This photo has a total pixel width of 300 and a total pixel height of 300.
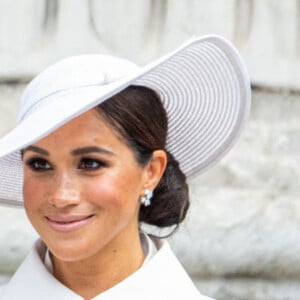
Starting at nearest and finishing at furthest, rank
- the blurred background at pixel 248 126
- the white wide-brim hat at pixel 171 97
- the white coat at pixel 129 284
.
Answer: the white wide-brim hat at pixel 171 97 → the white coat at pixel 129 284 → the blurred background at pixel 248 126

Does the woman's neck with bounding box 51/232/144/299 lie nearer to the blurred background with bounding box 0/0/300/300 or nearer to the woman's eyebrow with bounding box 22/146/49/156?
the woman's eyebrow with bounding box 22/146/49/156

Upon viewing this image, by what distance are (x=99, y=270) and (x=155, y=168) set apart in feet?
0.52

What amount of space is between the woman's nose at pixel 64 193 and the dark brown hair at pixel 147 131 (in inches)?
3.8

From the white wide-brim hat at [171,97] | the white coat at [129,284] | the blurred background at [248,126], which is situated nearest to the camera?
the white wide-brim hat at [171,97]

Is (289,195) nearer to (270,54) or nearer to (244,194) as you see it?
(244,194)

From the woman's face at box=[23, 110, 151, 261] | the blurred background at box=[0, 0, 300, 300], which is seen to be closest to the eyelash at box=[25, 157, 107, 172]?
the woman's face at box=[23, 110, 151, 261]

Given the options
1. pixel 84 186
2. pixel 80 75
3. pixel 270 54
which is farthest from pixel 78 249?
pixel 270 54

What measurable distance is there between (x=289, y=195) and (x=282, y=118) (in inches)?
6.6

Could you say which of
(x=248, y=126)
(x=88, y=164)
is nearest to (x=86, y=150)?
(x=88, y=164)

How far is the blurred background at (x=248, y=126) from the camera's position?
256 cm

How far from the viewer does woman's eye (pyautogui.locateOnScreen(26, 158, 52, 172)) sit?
1640 mm

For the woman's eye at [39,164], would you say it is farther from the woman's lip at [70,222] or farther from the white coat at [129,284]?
the white coat at [129,284]

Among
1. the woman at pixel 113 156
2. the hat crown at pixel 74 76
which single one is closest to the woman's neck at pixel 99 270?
the woman at pixel 113 156

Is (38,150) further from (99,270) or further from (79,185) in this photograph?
(99,270)
